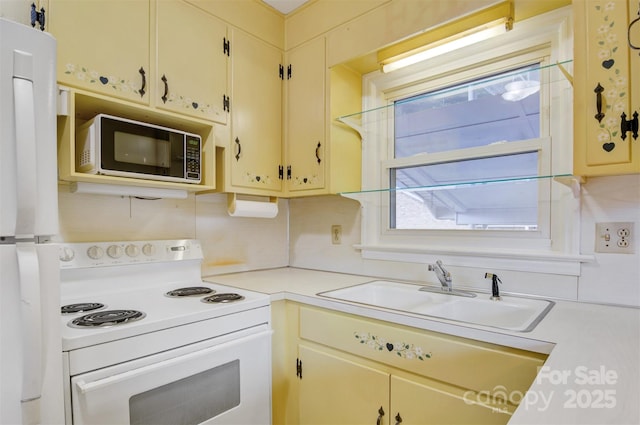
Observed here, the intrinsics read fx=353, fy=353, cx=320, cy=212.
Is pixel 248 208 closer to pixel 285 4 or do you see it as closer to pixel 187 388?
pixel 187 388

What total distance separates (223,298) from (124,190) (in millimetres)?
669

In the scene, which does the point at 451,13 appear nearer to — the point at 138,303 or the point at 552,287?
the point at 552,287

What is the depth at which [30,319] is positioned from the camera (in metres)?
0.92

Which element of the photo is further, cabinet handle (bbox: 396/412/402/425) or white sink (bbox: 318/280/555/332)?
white sink (bbox: 318/280/555/332)

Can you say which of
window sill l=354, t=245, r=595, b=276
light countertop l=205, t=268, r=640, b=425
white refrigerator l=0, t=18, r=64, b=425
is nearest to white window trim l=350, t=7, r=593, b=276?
window sill l=354, t=245, r=595, b=276

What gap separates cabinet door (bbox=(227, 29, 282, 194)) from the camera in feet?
6.46

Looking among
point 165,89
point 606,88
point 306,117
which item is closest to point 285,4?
point 306,117

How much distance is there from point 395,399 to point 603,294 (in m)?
0.92

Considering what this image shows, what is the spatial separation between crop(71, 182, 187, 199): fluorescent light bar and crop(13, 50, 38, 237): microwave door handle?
616 mm

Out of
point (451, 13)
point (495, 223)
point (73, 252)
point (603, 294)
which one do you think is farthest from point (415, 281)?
point (73, 252)

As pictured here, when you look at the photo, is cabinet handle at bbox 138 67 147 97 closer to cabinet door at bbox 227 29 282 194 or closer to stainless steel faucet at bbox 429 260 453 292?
cabinet door at bbox 227 29 282 194

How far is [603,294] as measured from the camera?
4.58 feet

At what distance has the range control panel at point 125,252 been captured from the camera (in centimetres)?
157

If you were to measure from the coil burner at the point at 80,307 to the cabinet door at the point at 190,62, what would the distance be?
91 cm
